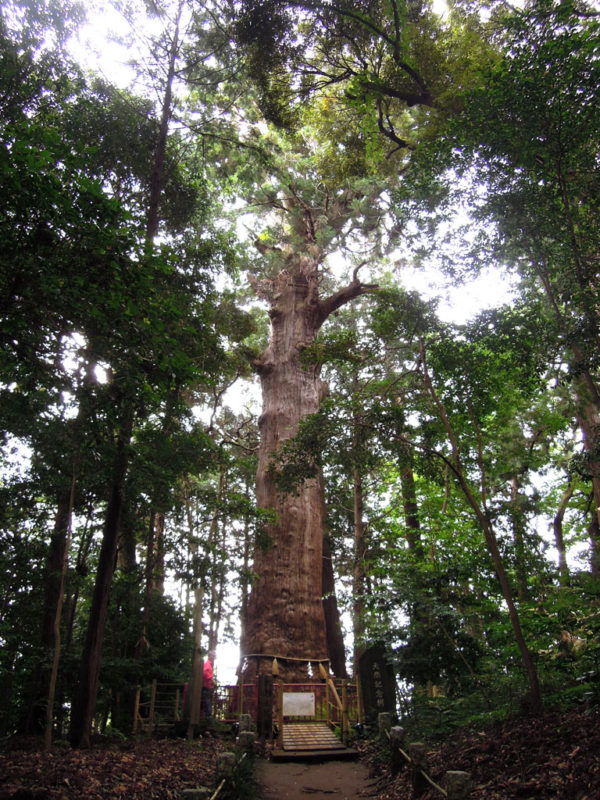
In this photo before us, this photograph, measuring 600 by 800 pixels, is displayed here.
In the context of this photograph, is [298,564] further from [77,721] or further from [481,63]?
[481,63]

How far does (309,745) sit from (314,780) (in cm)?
140

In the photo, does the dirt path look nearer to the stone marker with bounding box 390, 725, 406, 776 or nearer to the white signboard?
the stone marker with bounding box 390, 725, 406, 776

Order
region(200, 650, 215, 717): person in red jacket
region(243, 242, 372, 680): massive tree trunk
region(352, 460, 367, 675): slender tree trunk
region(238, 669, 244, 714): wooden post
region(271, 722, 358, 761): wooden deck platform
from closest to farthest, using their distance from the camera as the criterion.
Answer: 1. region(271, 722, 358, 761): wooden deck platform
2. region(238, 669, 244, 714): wooden post
3. region(243, 242, 372, 680): massive tree trunk
4. region(200, 650, 215, 717): person in red jacket
5. region(352, 460, 367, 675): slender tree trunk

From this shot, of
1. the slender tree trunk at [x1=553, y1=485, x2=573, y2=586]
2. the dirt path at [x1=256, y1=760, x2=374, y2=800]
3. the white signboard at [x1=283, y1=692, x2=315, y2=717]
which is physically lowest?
the dirt path at [x1=256, y1=760, x2=374, y2=800]

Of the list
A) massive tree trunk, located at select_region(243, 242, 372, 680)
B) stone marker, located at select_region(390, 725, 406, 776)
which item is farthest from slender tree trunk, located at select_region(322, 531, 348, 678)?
stone marker, located at select_region(390, 725, 406, 776)

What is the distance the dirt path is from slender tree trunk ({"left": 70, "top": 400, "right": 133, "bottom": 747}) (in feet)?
7.72

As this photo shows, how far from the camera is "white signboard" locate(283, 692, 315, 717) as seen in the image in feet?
26.8

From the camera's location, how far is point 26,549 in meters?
10.2

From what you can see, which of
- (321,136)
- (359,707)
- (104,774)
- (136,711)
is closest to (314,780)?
(104,774)

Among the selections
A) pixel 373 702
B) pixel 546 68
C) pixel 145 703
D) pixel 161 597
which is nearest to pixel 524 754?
pixel 373 702

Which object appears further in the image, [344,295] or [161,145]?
[344,295]

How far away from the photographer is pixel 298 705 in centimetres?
824

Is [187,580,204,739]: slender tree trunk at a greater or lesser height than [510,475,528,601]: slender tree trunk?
lesser

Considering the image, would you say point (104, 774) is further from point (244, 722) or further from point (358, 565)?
point (358, 565)
